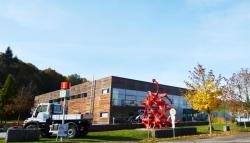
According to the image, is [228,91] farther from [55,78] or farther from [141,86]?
[55,78]

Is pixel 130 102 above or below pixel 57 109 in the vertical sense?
above

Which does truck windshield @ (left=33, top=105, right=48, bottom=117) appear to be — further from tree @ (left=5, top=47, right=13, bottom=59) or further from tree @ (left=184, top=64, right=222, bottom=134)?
tree @ (left=5, top=47, right=13, bottom=59)

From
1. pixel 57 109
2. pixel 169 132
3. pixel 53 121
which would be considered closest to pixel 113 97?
pixel 169 132

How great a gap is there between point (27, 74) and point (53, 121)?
2689 inches

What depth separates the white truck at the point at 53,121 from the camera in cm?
2348

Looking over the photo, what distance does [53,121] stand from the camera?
2394 centimetres

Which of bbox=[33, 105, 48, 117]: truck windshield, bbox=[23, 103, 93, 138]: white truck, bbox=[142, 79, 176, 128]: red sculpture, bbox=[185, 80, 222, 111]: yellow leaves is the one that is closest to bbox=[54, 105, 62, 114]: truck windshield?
bbox=[23, 103, 93, 138]: white truck

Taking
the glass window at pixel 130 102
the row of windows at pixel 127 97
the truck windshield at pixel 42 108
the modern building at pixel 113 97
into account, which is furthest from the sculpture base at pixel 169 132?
the glass window at pixel 130 102

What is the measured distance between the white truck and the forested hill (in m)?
59.0

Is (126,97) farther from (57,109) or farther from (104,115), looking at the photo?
(57,109)

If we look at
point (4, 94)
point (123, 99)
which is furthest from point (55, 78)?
point (123, 99)

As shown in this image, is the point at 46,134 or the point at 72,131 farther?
the point at 46,134

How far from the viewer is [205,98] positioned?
1228 inches

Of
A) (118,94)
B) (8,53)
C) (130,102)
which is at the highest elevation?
(8,53)
